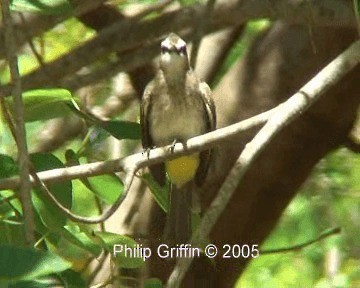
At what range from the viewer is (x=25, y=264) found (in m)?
1.04

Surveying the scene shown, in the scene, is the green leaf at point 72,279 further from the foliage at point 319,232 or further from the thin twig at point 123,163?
the foliage at point 319,232

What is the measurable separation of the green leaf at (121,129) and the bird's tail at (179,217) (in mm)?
254

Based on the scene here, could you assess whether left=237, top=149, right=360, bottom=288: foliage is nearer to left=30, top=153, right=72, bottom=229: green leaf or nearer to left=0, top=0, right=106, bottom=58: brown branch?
left=0, top=0, right=106, bottom=58: brown branch

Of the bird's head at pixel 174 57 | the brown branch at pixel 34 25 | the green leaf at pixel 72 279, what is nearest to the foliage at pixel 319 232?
the bird's head at pixel 174 57

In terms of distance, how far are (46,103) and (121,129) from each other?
0.46ft

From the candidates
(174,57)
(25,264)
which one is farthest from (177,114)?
(25,264)

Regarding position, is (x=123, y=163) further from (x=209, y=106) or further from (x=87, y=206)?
(x=87, y=206)

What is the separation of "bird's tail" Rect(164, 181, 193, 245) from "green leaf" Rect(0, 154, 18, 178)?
398 mm

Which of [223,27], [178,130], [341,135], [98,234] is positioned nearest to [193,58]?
[178,130]

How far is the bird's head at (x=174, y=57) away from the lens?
217 cm

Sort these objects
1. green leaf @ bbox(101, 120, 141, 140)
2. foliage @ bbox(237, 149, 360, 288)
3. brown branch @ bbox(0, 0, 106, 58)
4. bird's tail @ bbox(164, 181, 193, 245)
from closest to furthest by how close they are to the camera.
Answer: green leaf @ bbox(101, 120, 141, 140) < bird's tail @ bbox(164, 181, 193, 245) < brown branch @ bbox(0, 0, 106, 58) < foliage @ bbox(237, 149, 360, 288)

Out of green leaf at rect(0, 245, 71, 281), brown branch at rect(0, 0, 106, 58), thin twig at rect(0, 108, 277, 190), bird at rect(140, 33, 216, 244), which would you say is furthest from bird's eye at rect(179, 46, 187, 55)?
green leaf at rect(0, 245, 71, 281)

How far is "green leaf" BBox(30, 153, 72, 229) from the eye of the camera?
4.99 ft

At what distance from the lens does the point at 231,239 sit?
7.83 ft
